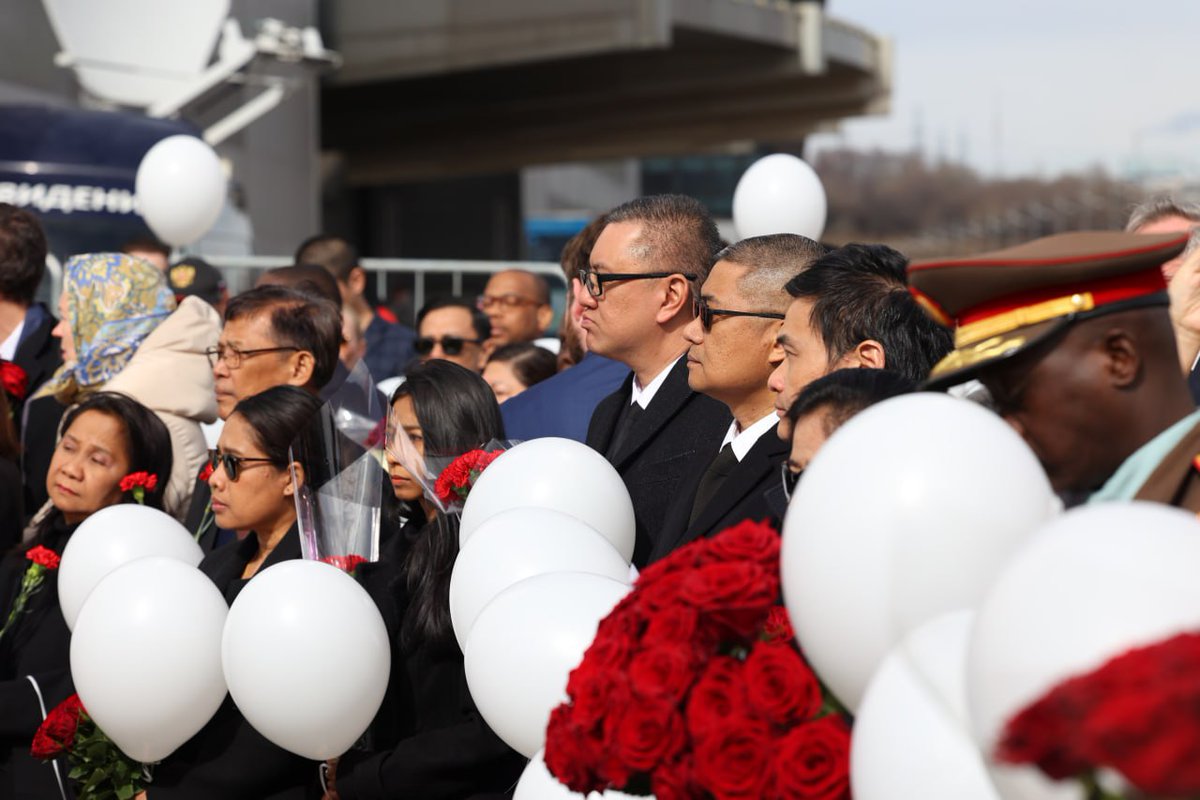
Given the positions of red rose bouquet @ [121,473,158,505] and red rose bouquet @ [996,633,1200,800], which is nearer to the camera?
red rose bouquet @ [996,633,1200,800]

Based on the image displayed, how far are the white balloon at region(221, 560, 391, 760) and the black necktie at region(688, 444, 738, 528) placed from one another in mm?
733

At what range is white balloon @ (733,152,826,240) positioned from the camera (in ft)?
20.8

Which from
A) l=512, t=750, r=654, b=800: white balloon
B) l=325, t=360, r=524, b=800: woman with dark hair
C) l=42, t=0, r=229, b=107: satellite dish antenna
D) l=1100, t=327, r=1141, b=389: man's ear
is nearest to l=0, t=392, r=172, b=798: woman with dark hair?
l=325, t=360, r=524, b=800: woman with dark hair

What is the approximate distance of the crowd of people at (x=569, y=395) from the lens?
A: 6.29ft

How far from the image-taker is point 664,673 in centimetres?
186

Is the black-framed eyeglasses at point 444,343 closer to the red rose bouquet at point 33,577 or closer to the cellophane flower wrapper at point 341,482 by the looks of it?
the red rose bouquet at point 33,577

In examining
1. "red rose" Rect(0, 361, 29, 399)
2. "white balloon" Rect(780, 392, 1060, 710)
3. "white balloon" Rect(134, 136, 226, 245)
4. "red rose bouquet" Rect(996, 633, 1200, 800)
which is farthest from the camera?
"white balloon" Rect(134, 136, 226, 245)

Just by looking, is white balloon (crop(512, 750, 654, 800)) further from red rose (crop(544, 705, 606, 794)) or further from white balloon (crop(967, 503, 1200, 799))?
white balloon (crop(967, 503, 1200, 799))

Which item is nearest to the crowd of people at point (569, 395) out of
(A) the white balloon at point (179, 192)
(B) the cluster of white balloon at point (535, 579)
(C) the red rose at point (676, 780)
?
(B) the cluster of white balloon at point (535, 579)

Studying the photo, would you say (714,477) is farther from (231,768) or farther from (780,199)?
(780,199)

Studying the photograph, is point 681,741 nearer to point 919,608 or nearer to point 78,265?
point 919,608

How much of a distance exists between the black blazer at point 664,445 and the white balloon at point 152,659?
104 centimetres

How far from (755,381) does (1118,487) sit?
153 centimetres

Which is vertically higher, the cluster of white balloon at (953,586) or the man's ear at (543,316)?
the cluster of white balloon at (953,586)
